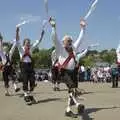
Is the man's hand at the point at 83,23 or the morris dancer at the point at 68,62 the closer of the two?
the morris dancer at the point at 68,62

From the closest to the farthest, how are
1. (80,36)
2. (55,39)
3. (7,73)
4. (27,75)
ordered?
(55,39)
(80,36)
(27,75)
(7,73)

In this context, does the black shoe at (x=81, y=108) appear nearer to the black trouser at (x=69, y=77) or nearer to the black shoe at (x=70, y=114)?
the black shoe at (x=70, y=114)

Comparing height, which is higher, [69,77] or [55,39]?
[55,39]

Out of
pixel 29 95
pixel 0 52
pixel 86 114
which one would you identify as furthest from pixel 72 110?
pixel 0 52

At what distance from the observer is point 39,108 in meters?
13.5

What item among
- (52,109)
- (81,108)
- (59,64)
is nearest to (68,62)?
(59,64)

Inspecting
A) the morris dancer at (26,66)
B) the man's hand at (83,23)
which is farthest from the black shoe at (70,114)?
the morris dancer at (26,66)

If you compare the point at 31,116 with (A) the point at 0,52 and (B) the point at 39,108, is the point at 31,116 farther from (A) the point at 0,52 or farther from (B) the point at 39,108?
(A) the point at 0,52

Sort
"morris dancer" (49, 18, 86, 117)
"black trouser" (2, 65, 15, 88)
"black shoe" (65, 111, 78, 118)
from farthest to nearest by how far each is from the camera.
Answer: "black trouser" (2, 65, 15, 88), "morris dancer" (49, 18, 86, 117), "black shoe" (65, 111, 78, 118)

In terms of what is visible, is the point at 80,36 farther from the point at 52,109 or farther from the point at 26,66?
the point at 26,66

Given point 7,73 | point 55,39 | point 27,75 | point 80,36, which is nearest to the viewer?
point 55,39

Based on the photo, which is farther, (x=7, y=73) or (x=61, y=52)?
(x=7, y=73)

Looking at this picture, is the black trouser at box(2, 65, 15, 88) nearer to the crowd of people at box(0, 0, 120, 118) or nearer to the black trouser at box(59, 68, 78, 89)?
the crowd of people at box(0, 0, 120, 118)

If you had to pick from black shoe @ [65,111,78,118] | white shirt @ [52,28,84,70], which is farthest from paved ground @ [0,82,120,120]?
white shirt @ [52,28,84,70]
